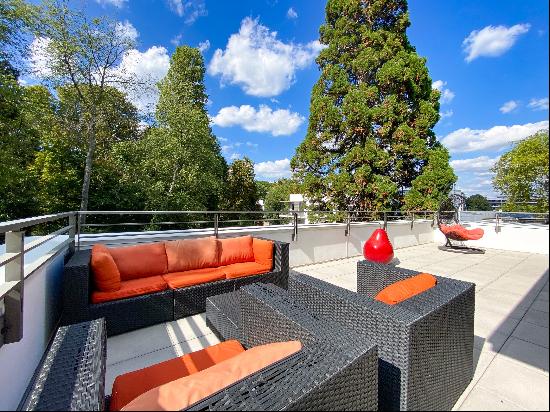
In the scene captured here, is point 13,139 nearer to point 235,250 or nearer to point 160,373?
point 235,250

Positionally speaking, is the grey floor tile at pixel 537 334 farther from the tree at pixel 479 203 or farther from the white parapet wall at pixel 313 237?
the white parapet wall at pixel 313 237

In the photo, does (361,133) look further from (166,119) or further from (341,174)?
(166,119)

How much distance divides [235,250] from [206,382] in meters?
2.90

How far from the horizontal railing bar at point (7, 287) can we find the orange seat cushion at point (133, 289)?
0.95 meters

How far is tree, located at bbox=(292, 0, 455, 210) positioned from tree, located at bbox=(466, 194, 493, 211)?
9.17 metres

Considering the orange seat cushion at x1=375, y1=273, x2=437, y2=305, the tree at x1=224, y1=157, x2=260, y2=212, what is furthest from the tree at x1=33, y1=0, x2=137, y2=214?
the orange seat cushion at x1=375, y1=273, x2=437, y2=305

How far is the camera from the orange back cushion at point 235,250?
3666mm

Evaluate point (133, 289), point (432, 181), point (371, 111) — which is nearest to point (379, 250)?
point (133, 289)

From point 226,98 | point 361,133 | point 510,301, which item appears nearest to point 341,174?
point 361,133

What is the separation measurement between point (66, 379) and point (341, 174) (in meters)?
10.4

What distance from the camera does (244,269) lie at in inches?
135

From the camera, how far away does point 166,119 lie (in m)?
12.3

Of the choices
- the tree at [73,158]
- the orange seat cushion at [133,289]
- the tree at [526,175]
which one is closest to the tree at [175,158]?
the tree at [73,158]

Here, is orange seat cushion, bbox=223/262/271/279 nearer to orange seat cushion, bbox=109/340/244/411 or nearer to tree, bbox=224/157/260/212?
orange seat cushion, bbox=109/340/244/411
